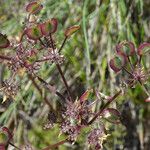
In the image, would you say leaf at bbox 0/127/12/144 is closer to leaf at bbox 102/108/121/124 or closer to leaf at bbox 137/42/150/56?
leaf at bbox 102/108/121/124

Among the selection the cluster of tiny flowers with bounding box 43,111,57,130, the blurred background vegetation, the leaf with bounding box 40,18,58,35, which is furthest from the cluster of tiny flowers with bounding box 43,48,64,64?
the blurred background vegetation

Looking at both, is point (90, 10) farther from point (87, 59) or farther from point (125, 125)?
point (125, 125)

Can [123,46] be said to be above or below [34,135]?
below

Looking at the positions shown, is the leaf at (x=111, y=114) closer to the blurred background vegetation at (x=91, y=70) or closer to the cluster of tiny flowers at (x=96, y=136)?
the cluster of tiny flowers at (x=96, y=136)

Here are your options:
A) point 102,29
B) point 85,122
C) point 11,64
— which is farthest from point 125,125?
point 11,64

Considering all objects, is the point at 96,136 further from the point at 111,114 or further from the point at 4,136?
the point at 4,136

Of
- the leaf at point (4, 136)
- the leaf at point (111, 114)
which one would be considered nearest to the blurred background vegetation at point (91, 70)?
the leaf at point (111, 114)

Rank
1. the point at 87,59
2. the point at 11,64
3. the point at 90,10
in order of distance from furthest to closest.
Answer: the point at 90,10, the point at 87,59, the point at 11,64
